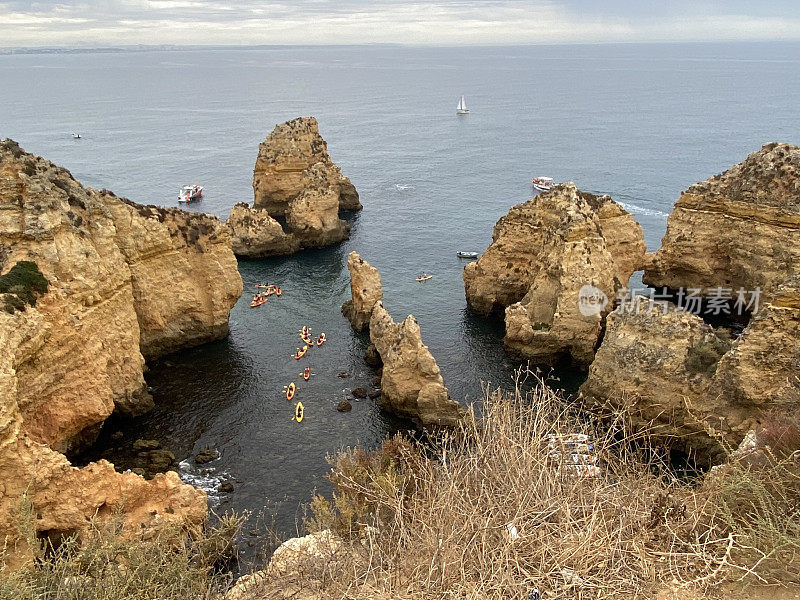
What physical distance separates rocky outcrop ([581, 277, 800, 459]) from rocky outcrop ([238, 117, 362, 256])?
36493 millimetres

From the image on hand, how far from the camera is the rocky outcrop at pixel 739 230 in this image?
3866 cm

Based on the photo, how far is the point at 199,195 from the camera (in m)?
79.8

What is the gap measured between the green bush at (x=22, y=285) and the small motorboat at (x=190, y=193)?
51448mm

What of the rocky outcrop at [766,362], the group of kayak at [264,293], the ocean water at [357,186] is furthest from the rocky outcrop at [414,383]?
the group of kayak at [264,293]

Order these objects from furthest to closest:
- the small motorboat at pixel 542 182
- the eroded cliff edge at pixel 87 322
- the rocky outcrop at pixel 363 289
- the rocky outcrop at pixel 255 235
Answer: the small motorboat at pixel 542 182 < the rocky outcrop at pixel 255 235 < the rocky outcrop at pixel 363 289 < the eroded cliff edge at pixel 87 322

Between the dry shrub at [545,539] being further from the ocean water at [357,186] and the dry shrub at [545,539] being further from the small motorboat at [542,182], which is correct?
the small motorboat at [542,182]

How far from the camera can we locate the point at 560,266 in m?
38.8

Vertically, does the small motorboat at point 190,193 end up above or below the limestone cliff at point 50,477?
below

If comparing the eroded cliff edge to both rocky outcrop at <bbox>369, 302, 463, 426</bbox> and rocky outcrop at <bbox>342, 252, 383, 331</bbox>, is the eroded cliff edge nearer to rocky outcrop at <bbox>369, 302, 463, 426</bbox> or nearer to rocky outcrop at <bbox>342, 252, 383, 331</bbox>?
rocky outcrop at <bbox>342, 252, 383, 331</bbox>

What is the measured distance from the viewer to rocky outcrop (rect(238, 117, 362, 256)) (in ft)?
200

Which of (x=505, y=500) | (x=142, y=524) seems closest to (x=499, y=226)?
(x=142, y=524)

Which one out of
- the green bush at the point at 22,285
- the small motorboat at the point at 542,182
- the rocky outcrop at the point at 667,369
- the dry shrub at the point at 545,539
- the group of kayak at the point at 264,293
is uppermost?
the dry shrub at the point at 545,539

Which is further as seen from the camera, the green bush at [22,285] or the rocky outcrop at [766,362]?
the rocky outcrop at [766,362]

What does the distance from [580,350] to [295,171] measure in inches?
1662
